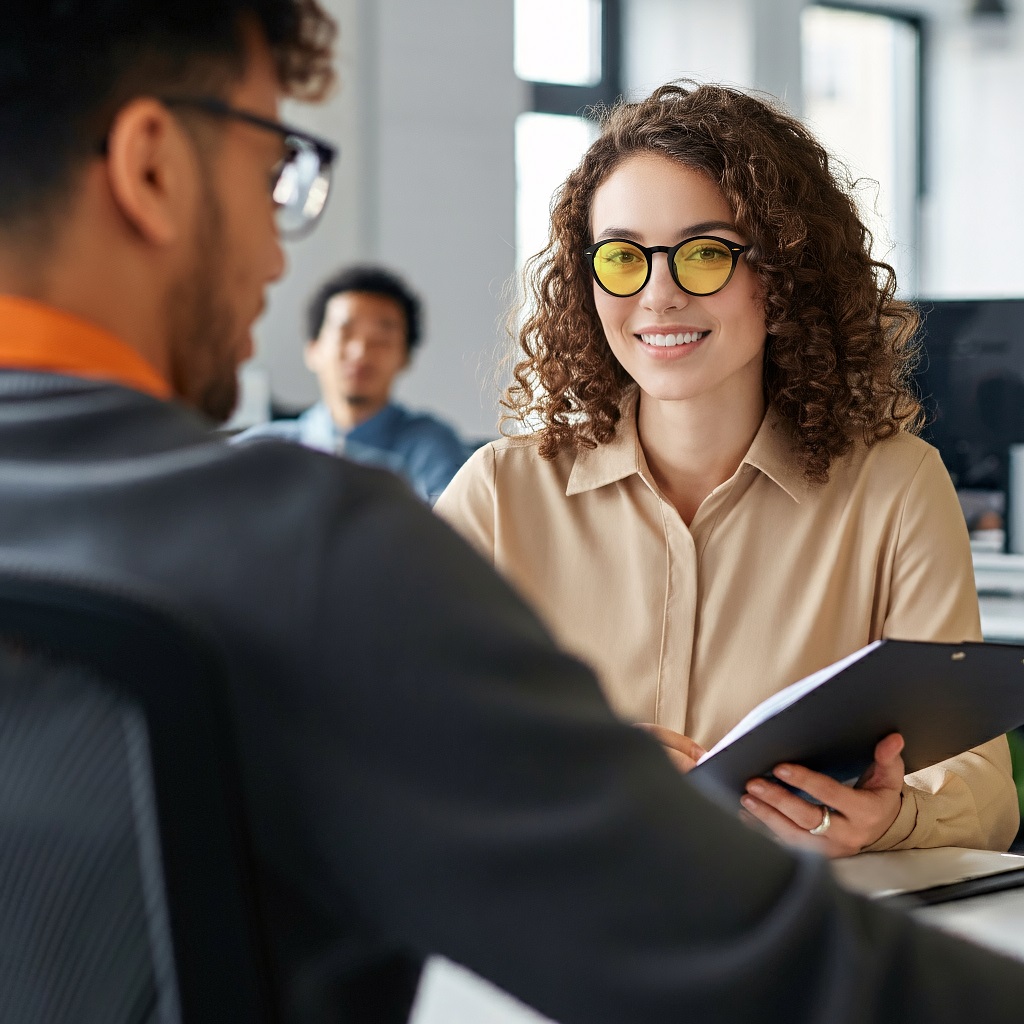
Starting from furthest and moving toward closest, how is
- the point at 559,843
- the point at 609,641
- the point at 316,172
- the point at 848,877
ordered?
the point at 609,641
the point at 848,877
the point at 316,172
the point at 559,843

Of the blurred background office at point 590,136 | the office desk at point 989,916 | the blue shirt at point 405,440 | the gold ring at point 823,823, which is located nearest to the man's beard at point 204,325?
the office desk at point 989,916

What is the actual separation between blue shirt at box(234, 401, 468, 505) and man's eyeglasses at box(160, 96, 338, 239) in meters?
3.29

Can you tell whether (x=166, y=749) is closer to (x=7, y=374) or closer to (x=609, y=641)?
(x=7, y=374)

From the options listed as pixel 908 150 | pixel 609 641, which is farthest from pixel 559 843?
pixel 908 150

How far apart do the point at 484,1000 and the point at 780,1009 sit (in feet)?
1.57

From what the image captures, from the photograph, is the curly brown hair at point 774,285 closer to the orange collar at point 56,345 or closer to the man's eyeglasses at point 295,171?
the man's eyeglasses at point 295,171

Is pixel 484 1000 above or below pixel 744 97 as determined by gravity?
below

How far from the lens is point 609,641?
165 centimetres

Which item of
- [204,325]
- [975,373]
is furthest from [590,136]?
[204,325]

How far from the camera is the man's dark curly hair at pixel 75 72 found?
1.69ft

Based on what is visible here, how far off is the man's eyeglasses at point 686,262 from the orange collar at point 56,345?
1180mm

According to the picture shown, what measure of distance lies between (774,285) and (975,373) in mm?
1437

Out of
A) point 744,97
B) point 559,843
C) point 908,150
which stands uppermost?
point 908,150

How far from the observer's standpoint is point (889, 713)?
1101mm
